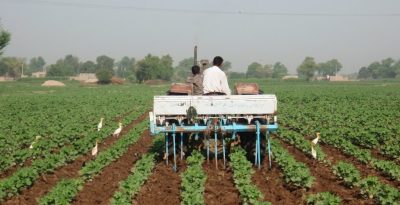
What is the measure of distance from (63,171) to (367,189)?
6566 mm

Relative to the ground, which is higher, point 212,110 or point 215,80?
point 215,80

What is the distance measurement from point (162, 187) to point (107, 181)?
127 cm

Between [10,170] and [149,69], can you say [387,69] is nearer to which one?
[149,69]

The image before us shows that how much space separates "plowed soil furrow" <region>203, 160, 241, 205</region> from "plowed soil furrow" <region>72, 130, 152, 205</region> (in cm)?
175

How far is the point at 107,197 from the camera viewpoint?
28.9 ft

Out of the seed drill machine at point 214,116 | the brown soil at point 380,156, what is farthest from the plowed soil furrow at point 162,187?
the brown soil at point 380,156

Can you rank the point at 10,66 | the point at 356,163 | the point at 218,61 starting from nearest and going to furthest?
the point at 218,61 → the point at 356,163 → the point at 10,66

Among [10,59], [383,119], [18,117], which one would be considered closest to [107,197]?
[383,119]

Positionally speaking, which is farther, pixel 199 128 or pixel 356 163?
pixel 356 163

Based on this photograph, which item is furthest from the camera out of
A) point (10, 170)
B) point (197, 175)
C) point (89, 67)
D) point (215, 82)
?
point (89, 67)

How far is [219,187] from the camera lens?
9.29 m

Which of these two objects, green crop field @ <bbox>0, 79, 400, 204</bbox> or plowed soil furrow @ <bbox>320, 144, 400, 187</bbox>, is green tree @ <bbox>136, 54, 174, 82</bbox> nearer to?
green crop field @ <bbox>0, 79, 400, 204</bbox>

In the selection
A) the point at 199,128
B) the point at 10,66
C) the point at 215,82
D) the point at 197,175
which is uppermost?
the point at 10,66

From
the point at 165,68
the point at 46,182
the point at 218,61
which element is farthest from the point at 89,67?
the point at 46,182
